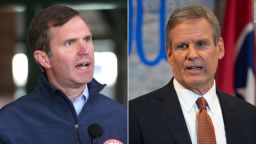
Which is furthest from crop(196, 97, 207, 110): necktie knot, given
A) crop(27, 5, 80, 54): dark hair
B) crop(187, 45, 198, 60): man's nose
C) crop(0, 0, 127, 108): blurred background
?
crop(27, 5, 80, 54): dark hair

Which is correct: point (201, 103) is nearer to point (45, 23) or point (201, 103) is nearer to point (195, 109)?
point (195, 109)

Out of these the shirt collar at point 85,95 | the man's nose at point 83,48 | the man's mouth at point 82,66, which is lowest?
the shirt collar at point 85,95

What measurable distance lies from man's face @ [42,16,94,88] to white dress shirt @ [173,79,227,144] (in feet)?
1.27

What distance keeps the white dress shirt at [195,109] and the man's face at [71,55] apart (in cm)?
39

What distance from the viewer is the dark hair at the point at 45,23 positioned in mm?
1627

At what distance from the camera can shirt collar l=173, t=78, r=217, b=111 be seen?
180 cm

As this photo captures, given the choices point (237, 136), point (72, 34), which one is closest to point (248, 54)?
point (237, 136)

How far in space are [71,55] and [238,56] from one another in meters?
0.72

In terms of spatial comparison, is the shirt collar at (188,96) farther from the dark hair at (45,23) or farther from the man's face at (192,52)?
the dark hair at (45,23)

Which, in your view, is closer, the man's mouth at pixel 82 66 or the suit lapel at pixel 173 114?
the man's mouth at pixel 82 66

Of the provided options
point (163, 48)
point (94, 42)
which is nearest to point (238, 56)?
point (163, 48)

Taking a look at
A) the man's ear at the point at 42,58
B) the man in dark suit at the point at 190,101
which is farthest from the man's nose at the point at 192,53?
the man's ear at the point at 42,58

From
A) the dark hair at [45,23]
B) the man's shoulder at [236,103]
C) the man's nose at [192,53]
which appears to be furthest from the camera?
the man's shoulder at [236,103]

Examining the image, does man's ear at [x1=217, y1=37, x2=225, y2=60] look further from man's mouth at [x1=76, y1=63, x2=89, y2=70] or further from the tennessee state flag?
man's mouth at [x1=76, y1=63, x2=89, y2=70]
